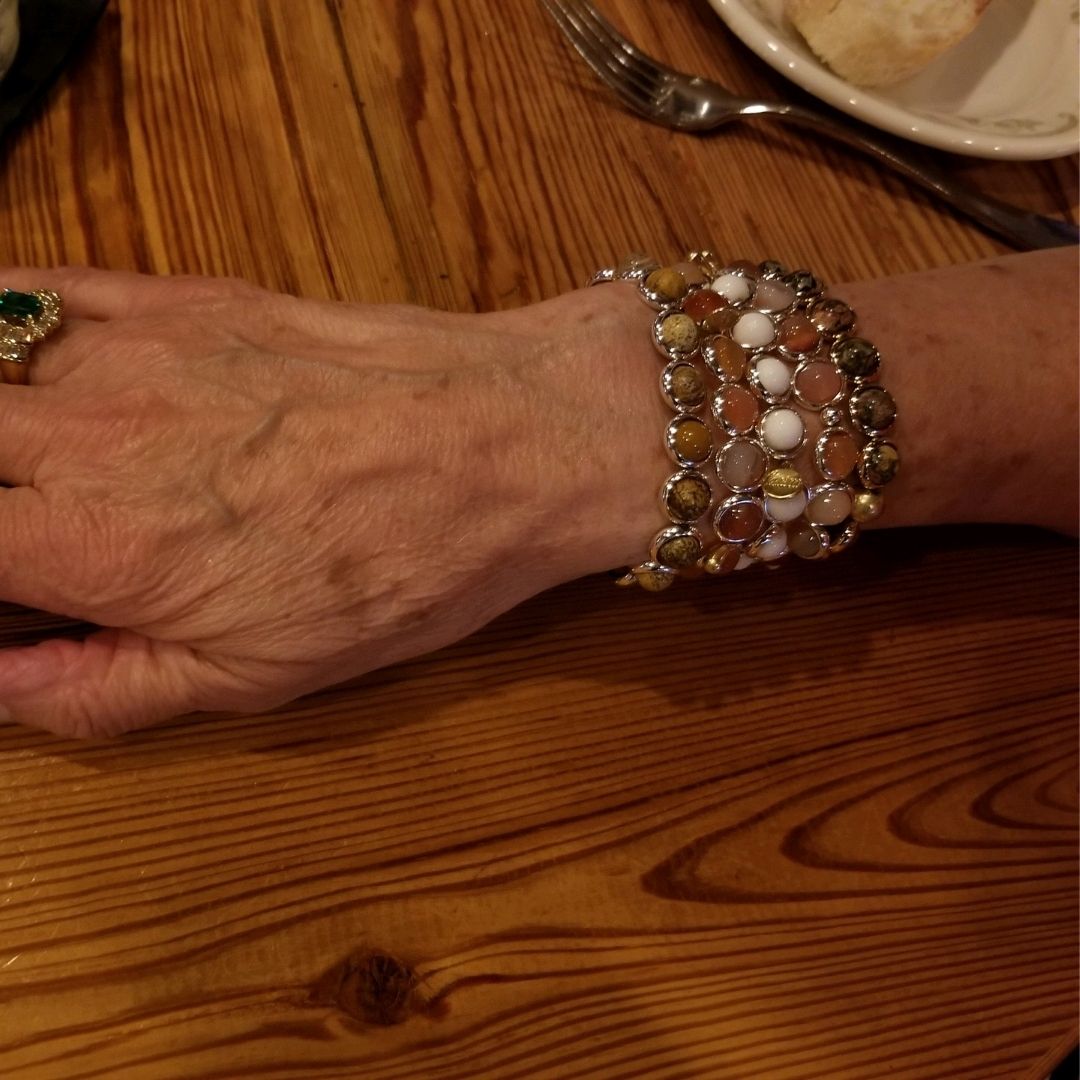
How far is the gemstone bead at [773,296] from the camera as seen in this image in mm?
570

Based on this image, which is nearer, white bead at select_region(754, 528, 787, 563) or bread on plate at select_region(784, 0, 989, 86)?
white bead at select_region(754, 528, 787, 563)

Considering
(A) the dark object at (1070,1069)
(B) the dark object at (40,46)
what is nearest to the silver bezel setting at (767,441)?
(B) the dark object at (40,46)

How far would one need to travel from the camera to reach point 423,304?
0.64 m

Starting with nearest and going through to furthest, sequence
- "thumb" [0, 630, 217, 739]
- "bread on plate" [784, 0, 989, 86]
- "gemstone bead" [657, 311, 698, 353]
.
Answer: "thumb" [0, 630, 217, 739]
"gemstone bead" [657, 311, 698, 353]
"bread on plate" [784, 0, 989, 86]

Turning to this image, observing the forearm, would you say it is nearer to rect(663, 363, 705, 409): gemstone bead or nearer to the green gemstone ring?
rect(663, 363, 705, 409): gemstone bead

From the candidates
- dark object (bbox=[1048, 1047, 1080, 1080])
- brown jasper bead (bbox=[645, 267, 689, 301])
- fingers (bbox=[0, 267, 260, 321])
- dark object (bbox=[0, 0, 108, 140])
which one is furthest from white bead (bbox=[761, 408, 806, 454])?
dark object (bbox=[1048, 1047, 1080, 1080])

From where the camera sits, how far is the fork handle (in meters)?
0.78

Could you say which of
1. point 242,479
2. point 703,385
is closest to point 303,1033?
point 242,479

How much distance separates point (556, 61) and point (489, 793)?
61 cm

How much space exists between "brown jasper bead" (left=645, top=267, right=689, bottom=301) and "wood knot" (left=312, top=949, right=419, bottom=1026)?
423 mm

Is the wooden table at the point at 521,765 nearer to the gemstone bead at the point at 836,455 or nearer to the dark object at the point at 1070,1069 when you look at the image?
the gemstone bead at the point at 836,455

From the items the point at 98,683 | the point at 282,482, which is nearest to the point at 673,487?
the point at 282,482

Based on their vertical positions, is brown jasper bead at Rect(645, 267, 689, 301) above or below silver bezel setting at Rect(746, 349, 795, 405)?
above

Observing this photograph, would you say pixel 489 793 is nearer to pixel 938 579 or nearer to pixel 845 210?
pixel 938 579
